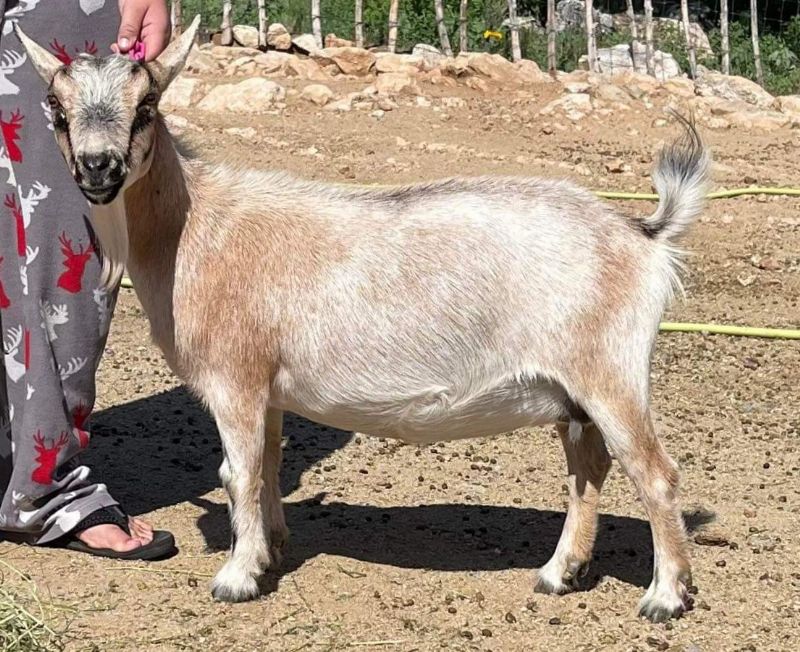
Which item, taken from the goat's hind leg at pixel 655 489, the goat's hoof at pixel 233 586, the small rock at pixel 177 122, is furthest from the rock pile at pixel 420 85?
the goat's hind leg at pixel 655 489

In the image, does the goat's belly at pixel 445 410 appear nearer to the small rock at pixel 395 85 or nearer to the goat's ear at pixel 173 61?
the goat's ear at pixel 173 61

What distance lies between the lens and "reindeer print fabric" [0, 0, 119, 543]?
5.14 metres

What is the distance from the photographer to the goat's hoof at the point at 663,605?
16.0 ft

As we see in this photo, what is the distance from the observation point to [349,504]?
20.1 ft

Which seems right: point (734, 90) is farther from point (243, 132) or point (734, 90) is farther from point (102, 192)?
point (102, 192)

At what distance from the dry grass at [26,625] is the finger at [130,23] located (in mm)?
1958

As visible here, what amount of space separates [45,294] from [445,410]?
5.33 feet

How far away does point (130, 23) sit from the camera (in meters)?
4.92

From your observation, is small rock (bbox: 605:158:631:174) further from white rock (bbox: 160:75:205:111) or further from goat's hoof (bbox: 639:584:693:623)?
goat's hoof (bbox: 639:584:693:623)

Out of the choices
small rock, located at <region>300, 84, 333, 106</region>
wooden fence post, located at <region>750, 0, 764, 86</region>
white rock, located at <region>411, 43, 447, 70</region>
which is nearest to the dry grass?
small rock, located at <region>300, 84, 333, 106</region>

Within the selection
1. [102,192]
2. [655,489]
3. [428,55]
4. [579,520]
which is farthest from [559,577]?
[428,55]

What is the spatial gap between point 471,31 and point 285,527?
13.5 meters

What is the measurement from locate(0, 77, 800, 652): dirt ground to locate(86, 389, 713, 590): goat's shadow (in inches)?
0.5

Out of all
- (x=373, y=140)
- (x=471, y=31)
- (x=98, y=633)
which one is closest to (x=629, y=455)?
(x=98, y=633)
